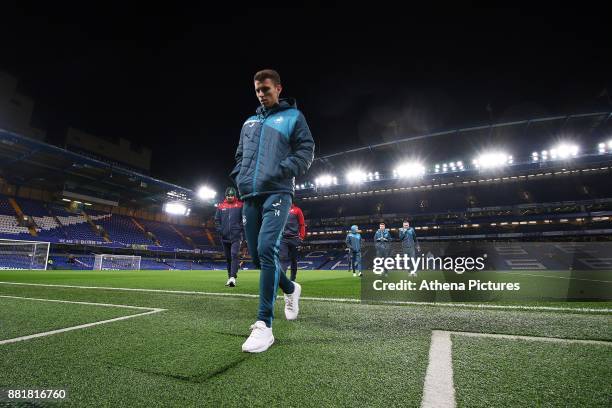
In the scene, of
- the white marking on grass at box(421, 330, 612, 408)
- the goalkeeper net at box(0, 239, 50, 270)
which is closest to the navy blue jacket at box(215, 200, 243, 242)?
the white marking on grass at box(421, 330, 612, 408)

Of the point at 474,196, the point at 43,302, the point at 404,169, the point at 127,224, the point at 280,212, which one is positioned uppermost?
the point at 404,169

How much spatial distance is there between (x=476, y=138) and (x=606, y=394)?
41.5 m

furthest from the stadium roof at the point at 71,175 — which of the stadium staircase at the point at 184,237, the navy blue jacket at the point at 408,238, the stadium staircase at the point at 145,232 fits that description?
the navy blue jacket at the point at 408,238

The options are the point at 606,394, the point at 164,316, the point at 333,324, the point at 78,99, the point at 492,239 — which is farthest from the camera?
the point at 492,239

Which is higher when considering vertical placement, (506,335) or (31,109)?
(31,109)

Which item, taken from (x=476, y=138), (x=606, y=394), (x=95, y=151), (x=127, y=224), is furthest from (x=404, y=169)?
(x=606, y=394)

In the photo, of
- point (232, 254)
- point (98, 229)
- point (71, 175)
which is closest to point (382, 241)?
point (232, 254)

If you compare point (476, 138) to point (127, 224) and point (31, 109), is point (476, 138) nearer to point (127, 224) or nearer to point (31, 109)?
point (127, 224)

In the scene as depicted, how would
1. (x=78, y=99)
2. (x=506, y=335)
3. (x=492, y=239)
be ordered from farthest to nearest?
(x=492, y=239) → (x=78, y=99) → (x=506, y=335)

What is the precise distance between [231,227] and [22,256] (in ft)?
62.6

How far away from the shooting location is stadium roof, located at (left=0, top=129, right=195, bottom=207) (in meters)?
24.5

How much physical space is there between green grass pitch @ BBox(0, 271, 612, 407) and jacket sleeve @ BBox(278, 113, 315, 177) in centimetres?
129

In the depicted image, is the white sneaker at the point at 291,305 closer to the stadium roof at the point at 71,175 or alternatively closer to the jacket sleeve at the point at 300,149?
the jacket sleeve at the point at 300,149

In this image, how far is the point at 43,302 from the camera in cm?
375
